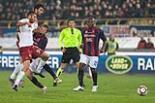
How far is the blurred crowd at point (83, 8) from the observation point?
122ft

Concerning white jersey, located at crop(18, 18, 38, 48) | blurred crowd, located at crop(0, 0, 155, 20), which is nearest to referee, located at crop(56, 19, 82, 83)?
white jersey, located at crop(18, 18, 38, 48)

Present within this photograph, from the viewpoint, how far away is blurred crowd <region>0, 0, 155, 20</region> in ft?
122

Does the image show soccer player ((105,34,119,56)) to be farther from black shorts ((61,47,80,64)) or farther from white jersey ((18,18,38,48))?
white jersey ((18,18,38,48))

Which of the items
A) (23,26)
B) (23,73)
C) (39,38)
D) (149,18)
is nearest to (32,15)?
(23,26)

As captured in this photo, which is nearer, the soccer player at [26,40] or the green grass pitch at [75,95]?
the green grass pitch at [75,95]

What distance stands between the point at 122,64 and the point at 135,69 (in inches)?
25.6

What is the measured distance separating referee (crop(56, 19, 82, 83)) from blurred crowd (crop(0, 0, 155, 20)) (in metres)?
15.9

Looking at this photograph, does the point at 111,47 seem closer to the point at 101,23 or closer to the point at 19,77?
the point at 101,23

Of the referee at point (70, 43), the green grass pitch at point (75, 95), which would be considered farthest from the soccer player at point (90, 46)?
the referee at point (70, 43)

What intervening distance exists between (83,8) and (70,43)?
18272mm

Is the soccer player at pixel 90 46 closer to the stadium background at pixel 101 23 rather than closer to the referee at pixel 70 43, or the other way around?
the referee at pixel 70 43

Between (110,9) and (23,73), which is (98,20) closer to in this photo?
(110,9)

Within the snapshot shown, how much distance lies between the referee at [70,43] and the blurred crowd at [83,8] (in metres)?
15.9

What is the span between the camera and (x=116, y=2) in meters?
38.4
